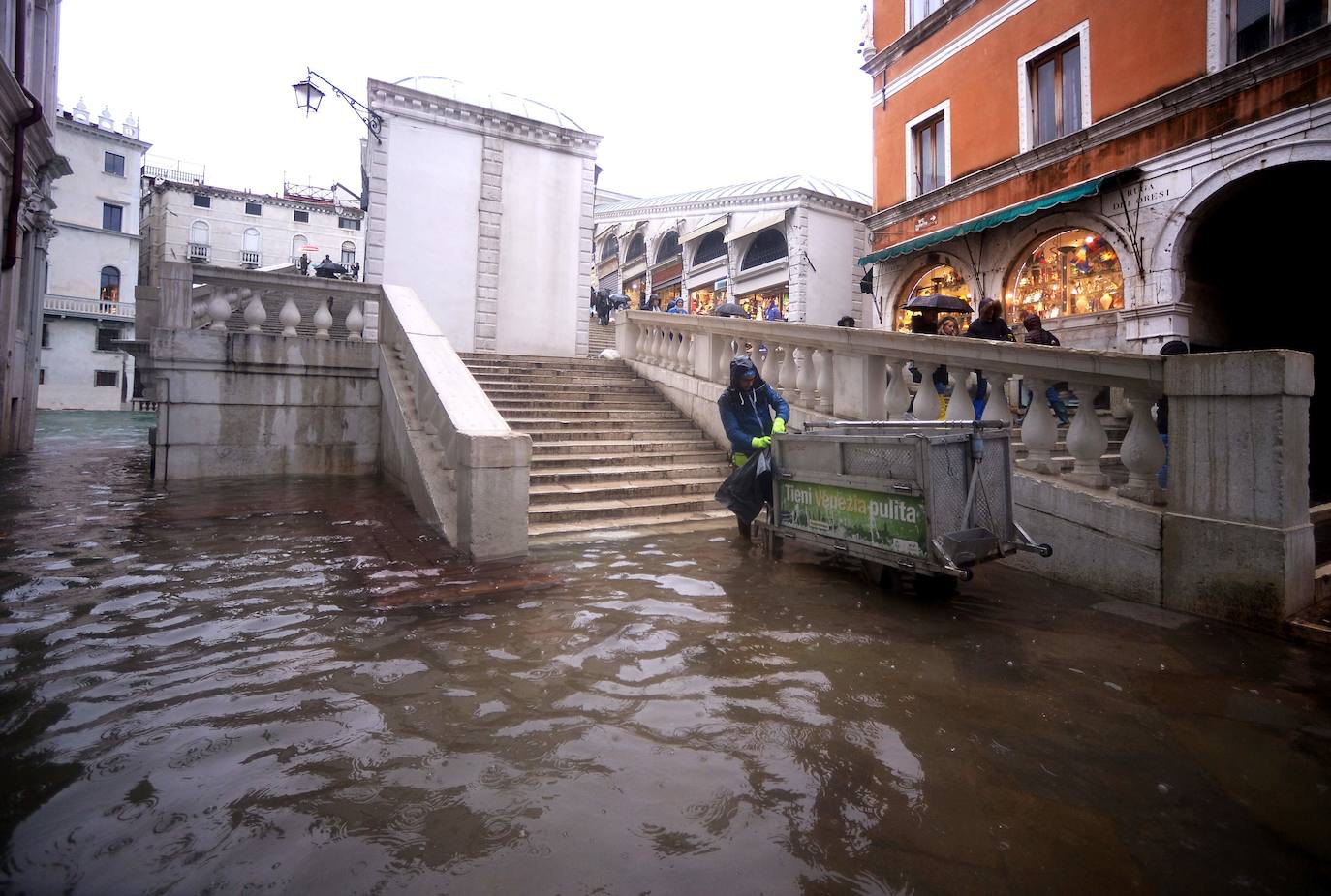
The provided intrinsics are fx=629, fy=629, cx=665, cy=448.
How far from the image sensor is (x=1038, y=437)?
4.96m

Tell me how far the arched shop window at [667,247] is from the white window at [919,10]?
48.0 feet

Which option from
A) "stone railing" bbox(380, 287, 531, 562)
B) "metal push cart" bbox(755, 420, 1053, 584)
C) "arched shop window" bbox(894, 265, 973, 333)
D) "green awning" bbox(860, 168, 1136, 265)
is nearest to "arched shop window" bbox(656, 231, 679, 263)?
"green awning" bbox(860, 168, 1136, 265)

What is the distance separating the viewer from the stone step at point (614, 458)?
24.4ft

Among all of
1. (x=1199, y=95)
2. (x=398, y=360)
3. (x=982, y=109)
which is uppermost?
(x=982, y=109)

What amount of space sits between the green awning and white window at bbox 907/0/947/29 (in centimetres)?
556

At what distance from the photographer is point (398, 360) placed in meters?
7.89

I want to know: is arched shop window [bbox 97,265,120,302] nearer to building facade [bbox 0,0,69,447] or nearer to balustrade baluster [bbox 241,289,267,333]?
building facade [bbox 0,0,69,447]

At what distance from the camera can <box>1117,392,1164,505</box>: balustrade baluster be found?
4.25 m

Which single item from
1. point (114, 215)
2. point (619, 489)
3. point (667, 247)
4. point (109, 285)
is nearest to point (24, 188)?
point (619, 489)

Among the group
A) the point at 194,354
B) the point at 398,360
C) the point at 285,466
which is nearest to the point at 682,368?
the point at 398,360

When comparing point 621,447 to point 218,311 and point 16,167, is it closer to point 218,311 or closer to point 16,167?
point 218,311

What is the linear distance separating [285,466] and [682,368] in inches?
229

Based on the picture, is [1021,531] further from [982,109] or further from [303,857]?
[982,109]

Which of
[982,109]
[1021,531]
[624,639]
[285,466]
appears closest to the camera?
[624,639]
